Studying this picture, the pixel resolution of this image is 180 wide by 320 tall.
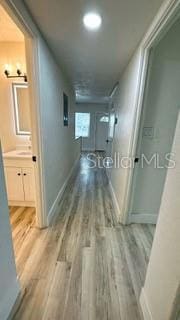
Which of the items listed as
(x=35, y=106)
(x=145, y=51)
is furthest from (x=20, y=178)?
(x=145, y=51)

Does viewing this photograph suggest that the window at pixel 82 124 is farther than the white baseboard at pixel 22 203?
Yes

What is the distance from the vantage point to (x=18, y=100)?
2.62 metres

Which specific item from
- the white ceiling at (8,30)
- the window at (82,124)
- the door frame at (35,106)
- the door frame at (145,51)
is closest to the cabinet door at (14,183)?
the door frame at (35,106)

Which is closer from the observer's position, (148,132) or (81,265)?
(81,265)

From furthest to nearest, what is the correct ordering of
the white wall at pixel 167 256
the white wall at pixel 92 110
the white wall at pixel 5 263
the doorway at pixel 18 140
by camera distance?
the white wall at pixel 92 110, the doorway at pixel 18 140, the white wall at pixel 5 263, the white wall at pixel 167 256

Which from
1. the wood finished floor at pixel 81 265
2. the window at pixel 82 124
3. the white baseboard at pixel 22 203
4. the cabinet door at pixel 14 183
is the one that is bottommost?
the wood finished floor at pixel 81 265

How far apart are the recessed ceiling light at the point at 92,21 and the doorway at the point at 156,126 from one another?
625mm

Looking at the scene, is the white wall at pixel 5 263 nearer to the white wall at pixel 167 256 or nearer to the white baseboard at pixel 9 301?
the white baseboard at pixel 9 301

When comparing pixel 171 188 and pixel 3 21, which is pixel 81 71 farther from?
pixel 171 188

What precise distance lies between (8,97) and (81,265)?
260 cm

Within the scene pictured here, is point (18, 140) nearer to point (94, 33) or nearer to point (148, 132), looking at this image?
point (94, 33)

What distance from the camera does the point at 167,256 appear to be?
88 centimetres

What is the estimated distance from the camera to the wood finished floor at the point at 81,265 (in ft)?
3.80

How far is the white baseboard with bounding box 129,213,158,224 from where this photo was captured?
2215 mm
